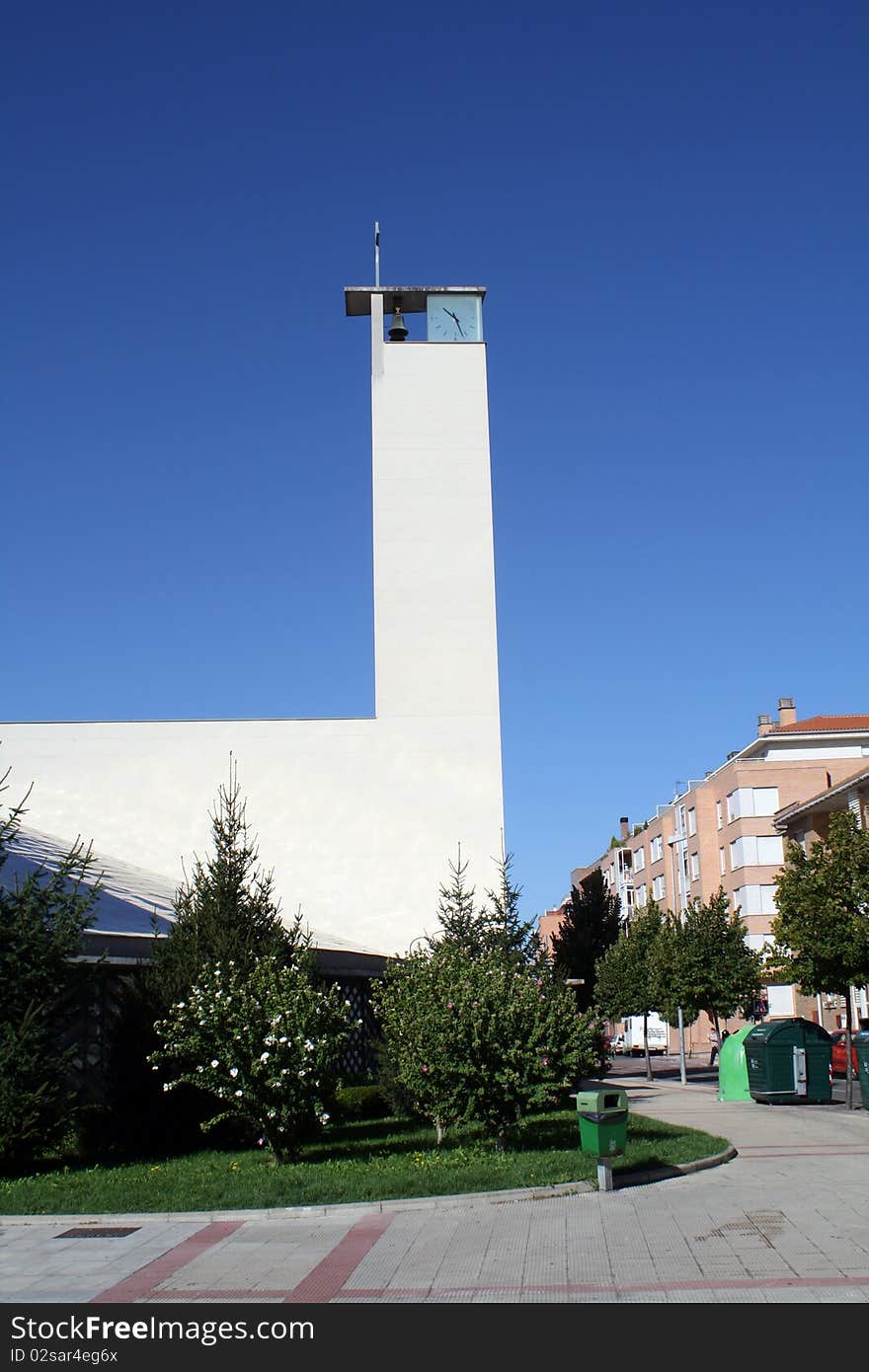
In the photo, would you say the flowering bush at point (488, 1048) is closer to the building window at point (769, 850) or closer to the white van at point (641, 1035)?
the building window at point (769, 850)

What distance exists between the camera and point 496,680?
3547 centimetres

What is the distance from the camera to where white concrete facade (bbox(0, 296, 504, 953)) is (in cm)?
3434

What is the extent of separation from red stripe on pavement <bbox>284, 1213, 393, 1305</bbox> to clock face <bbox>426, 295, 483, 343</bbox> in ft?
103

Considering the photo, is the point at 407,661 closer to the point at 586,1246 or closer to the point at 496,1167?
the point at 496,1167

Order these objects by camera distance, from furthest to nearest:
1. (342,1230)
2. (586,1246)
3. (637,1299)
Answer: (342,1230) < (586,1246) < (637,1299)

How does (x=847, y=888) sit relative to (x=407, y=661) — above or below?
below

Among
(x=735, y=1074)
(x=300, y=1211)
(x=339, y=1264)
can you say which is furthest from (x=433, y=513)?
(x=339, y=1264)

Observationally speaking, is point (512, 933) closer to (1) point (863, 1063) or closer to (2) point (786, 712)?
(1) point (863, 1063)

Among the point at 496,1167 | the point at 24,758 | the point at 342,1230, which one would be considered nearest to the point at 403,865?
the point at 24,758

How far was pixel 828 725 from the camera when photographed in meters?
61.4

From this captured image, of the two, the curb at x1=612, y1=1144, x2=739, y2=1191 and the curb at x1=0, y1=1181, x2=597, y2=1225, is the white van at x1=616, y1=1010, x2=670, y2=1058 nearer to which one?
the curb at x1=612, y1=1144, x2=739, y2=1191

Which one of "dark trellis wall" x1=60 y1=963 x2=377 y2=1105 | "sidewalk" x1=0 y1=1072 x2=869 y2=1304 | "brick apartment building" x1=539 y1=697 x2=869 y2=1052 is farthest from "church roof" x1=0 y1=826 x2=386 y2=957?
"brick apartment building" x1=539 y1=697 x2=869 y2=1052

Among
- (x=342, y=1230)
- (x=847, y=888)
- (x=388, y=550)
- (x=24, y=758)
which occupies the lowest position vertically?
(x=342, y=1230)
